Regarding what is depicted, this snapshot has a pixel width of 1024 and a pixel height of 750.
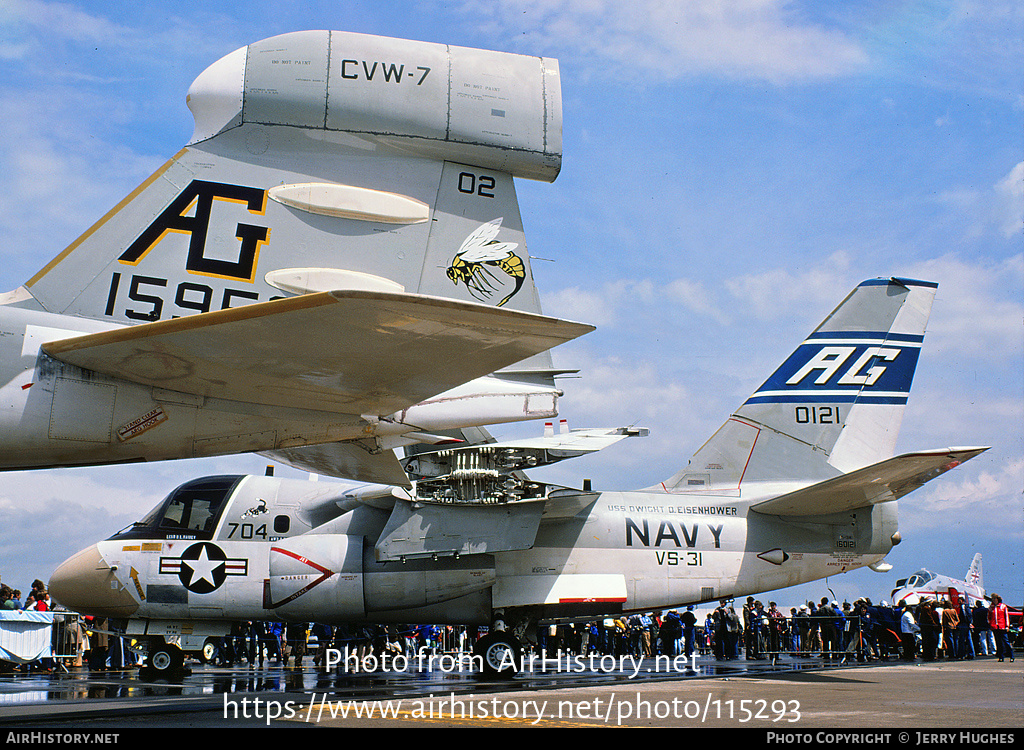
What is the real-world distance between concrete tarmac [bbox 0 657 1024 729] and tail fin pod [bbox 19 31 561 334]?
136 inches

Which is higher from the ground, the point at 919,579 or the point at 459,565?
the point at 459,565

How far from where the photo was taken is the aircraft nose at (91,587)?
11570mm

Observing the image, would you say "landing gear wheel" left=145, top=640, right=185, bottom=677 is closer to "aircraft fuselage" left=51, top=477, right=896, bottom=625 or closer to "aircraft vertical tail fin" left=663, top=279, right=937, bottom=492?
"aircraft fuselage" left=51, top=477, right=896, bottom=625

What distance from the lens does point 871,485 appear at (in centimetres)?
1232

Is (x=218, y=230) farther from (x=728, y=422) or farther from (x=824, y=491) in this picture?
(x=728, y=422)

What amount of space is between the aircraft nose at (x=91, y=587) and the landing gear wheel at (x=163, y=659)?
29.1 inches

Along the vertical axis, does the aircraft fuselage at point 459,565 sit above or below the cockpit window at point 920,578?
above

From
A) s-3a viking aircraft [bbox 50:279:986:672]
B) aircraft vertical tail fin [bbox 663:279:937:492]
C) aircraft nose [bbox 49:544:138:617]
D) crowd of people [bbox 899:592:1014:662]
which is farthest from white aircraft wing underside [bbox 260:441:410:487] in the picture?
crowd of people [bbox 899:592:1014:662]

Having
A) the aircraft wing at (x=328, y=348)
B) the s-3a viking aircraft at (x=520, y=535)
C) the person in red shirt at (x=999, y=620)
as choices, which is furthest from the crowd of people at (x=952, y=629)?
the aircraft wing at (x=328, y=348)

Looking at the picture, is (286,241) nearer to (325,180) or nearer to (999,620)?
(325,180)

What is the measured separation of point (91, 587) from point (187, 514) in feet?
5.17

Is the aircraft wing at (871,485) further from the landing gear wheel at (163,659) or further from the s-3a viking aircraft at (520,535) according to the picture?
the landing gear wheel at (163,659)

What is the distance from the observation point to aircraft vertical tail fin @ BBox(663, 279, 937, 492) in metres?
14.6

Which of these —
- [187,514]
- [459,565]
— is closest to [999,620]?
[459,565]
